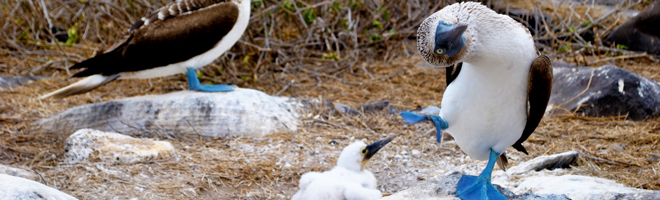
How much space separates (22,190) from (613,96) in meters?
3.98

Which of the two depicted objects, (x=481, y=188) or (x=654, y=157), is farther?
(x=654, y=157)

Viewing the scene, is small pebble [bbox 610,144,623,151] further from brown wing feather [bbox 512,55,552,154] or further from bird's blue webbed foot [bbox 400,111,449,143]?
bird's blue webbed foot [bbox 400,111,449,143]

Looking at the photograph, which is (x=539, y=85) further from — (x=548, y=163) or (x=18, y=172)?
(x=18, y=172)

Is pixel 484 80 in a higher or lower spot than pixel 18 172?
higher

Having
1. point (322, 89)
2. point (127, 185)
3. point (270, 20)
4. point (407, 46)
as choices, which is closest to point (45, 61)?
point (270, 20)

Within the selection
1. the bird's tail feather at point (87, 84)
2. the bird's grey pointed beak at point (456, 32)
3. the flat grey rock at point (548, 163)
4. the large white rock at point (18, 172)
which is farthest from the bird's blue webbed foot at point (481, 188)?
the bird's tail feather at point (87, 84)

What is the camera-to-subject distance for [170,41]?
4.11 meters

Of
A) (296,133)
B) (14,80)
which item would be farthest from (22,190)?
(14,80)

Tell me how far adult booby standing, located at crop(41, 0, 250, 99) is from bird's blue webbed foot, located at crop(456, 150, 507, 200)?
98.5 inches

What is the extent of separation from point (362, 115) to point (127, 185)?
2028 mm

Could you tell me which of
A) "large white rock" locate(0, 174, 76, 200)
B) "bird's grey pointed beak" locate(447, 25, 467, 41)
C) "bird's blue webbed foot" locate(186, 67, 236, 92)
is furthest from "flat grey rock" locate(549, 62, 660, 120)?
"large white rock" locate(0, 174, 76, 200)

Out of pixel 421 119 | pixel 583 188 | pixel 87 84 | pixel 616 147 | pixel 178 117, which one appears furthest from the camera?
pixel 87 84

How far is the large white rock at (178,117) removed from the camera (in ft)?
12.9

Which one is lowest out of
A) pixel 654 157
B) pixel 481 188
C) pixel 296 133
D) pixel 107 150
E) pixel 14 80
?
pixel 14 80
